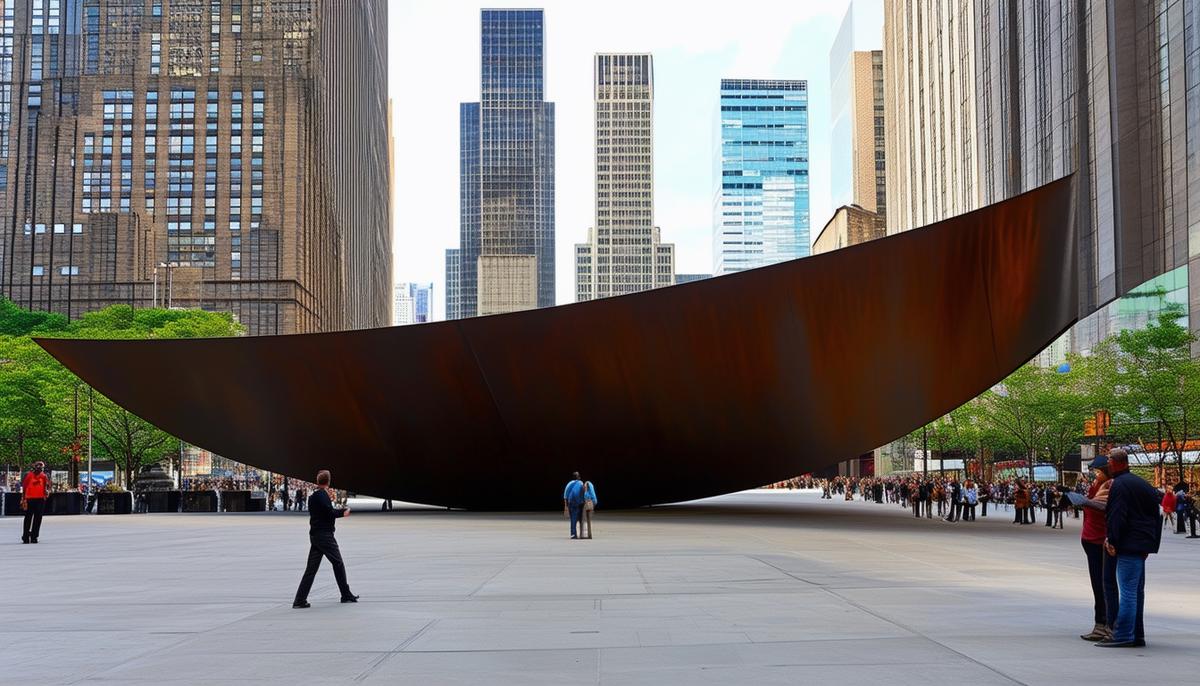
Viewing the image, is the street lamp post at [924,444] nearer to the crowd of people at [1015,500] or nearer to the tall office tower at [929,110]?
the crowd of people at [1015,500]

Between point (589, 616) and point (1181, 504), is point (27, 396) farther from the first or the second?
point (589, 616)

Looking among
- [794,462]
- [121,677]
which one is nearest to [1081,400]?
[794,462]

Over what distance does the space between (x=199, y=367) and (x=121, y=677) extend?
73.6 ft

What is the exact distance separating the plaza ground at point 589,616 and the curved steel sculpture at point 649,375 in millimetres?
5009

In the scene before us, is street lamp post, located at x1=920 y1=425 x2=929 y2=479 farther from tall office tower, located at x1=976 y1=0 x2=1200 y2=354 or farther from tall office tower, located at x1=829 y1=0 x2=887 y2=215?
tall office tower, located at x1=829 y1=0 x2=887 y2=215

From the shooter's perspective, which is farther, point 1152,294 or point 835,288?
point 1152,294

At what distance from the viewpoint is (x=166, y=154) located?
99812mm

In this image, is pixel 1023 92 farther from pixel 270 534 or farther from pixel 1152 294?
pixel 270 534

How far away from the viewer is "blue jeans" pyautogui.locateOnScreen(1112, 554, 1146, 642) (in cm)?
775

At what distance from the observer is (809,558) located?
16125mm

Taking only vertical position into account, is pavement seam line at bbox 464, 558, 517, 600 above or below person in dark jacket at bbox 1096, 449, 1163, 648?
below

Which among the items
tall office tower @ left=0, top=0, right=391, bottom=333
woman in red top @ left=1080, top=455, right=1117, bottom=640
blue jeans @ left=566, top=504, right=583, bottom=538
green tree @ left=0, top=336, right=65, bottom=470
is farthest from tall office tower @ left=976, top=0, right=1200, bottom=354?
tall office tower @ left=0, top=0, right=391, bottom=333

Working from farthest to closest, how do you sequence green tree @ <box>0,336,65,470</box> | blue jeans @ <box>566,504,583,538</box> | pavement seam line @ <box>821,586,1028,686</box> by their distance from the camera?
green tree @ <box>0,336,65,470</box> → blue jeans @ <box>566,504,583,538</box> → pavement seam line @ <box>821,586,1028,686</box>

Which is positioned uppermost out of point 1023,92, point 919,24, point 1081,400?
point 919,24
